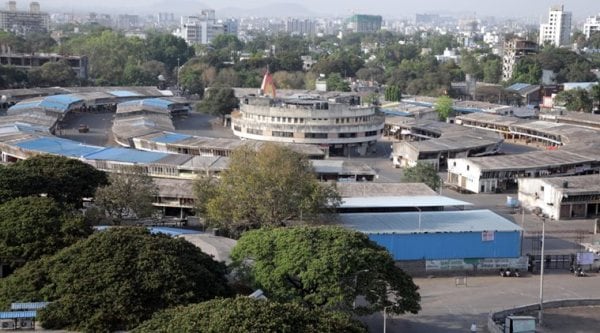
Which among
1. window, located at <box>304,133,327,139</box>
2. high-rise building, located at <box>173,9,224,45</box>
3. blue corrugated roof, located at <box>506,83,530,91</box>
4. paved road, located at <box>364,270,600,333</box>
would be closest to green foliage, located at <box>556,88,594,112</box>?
blue corrugated roof, located at <box>506,83,530,91</box>

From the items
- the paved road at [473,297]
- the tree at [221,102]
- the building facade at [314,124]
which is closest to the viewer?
the paved road at [473,297]

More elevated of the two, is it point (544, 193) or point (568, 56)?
point (568, 56)

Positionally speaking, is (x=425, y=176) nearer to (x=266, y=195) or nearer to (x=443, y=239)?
(x=443, y=239)

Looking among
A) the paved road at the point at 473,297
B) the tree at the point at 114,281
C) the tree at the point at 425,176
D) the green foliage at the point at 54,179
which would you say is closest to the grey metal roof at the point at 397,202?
the tree at the point at 425,176

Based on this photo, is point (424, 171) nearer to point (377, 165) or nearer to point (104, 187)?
point (377, 165)

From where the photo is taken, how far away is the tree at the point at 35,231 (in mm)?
17734

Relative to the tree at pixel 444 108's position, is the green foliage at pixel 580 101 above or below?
above

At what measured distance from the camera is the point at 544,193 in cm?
3069

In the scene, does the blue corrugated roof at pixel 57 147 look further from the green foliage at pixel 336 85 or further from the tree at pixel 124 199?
the green foliage at pixel 336 85

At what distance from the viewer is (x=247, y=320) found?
12.2 metres

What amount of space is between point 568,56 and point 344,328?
74038 mm

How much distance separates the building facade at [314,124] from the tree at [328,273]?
85.9 ft

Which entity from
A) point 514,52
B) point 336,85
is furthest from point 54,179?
point 514,52

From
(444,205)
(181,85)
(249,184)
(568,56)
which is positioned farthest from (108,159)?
(568,56)
